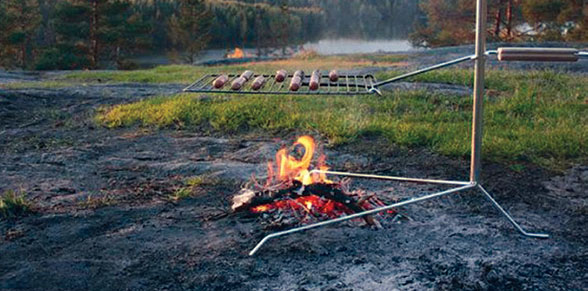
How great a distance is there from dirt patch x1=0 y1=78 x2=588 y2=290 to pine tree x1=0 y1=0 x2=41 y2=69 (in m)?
23.1

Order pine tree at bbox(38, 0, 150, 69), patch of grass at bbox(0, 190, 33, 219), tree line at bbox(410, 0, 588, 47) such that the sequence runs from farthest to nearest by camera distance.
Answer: pine tree at bbox(38, 0, 150, 69)
tree line at bbox(410, 0, 588, 47)
patch of grass at bbox(0, 190, 33, 219)

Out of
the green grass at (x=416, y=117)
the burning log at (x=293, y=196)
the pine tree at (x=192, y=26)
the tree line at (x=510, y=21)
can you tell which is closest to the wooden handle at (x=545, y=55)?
the burning log at (x=293, y=196)

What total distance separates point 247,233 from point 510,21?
80.6 ft

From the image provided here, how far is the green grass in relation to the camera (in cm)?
550

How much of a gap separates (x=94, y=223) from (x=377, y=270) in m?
1.98

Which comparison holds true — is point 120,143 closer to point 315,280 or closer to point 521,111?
point 315,280

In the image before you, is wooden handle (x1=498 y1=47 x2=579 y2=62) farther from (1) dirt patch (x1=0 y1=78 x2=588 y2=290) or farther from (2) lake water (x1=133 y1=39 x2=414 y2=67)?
(2) lake water (x1=133 y1=39 x2=414 y2=67)

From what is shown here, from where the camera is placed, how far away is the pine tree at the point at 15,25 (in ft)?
84.4

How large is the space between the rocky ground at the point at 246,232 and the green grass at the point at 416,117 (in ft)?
1.04

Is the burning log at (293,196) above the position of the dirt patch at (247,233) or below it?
above

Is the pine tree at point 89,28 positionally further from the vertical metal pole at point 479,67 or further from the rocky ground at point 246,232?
the vertical metal pole at point 479,67

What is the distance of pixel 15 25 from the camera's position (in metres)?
27.5

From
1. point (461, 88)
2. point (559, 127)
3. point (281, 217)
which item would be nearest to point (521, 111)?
point (559, 127)

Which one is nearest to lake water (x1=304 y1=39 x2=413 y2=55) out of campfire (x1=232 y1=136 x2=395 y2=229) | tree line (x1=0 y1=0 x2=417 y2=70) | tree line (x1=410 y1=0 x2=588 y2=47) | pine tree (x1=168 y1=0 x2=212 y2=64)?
tree line (x1=410 y1=0 x2=588 y2=47)
